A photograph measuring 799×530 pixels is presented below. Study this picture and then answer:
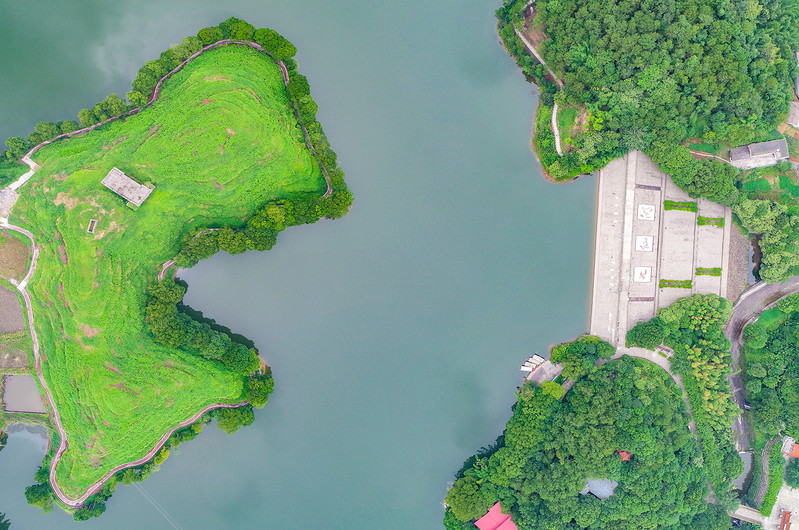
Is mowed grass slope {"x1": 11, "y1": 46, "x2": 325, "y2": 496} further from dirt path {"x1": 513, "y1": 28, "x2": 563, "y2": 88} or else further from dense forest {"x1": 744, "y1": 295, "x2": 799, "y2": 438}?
dense forest {"x1": 744, "y1": 295, "x2": 799, "y2": 438}

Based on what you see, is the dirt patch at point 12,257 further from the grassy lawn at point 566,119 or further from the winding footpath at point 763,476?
the winding footpath at point 763,476

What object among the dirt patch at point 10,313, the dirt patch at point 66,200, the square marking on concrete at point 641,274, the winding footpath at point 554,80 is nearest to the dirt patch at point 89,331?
the dirt patch at point 10,313

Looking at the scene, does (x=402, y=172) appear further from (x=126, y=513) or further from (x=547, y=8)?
(x=126, y=513)

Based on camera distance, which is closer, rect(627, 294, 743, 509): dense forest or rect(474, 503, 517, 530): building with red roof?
rect(474, 503, 517, 530): building with red roof

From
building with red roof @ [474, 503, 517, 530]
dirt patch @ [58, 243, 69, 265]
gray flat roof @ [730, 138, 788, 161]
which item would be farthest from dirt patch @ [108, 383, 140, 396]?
gray flat roof @ [730, 138, 788, 161]

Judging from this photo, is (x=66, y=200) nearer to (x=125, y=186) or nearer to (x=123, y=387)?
(x=125, y=186)

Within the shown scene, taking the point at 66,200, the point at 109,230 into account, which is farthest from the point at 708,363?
Answer: the point at 66,200

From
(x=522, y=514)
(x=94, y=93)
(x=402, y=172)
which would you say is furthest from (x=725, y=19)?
(x=94, y=93)
